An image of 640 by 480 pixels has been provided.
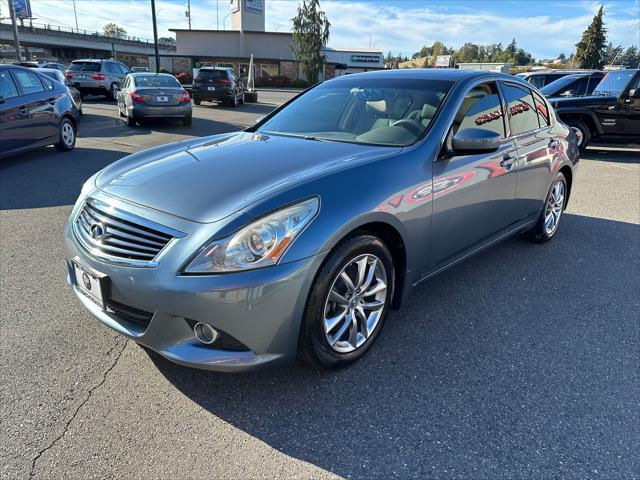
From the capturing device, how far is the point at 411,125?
3229mm

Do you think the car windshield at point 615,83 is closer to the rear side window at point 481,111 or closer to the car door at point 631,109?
the car door at point 631,109

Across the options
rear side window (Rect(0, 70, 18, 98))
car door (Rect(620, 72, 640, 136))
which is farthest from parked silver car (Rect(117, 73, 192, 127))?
car door (Rect(620, 72, 640, 136))

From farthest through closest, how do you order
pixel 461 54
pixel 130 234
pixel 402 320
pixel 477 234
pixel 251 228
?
pixel 461 54 < pixel 477 234 < pixel 402 320 < pixel 130 234 < pixel 251 228

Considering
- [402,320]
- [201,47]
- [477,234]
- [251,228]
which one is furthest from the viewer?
[201,47]

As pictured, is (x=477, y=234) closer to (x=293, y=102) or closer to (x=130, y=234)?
(x=293, y=102)

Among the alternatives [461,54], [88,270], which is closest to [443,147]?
[88,270]

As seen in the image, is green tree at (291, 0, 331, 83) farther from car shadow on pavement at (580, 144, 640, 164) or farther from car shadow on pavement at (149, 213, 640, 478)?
car shadow on pavement at (149, 213, 640, 478)

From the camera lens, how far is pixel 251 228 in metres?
2.21

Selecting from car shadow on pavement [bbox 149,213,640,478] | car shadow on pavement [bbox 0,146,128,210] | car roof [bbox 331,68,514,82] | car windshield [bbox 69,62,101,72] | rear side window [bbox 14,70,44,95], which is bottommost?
car shadow on pavement [bbox 149,213,640,478]

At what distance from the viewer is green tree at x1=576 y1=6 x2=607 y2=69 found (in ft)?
182

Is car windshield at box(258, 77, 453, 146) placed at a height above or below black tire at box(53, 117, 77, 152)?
above

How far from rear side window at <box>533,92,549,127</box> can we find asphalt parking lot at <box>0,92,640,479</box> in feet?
5.10

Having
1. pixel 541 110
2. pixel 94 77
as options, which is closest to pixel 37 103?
pixel 541 110

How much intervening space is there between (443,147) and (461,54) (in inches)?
6271
